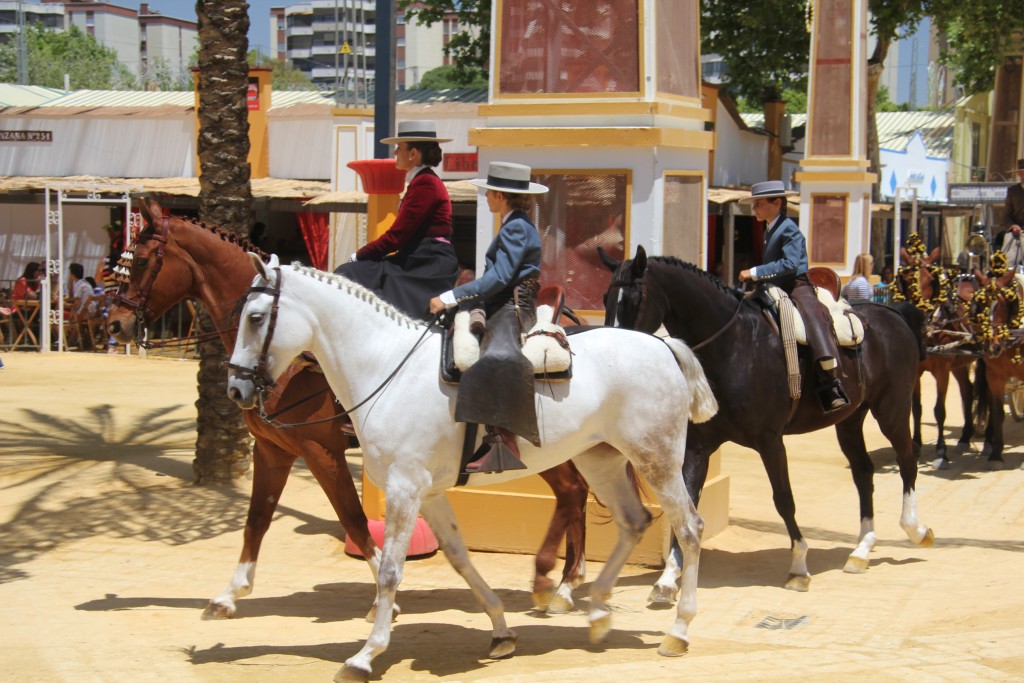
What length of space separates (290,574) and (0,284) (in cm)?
2079

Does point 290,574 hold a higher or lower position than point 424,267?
lower

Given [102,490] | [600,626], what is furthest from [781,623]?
[102,490]

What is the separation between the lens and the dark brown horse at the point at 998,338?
42.9 feet

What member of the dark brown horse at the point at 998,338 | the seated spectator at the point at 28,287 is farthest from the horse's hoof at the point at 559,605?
the seated spectator at the point at 28,287

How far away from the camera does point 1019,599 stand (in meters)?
7.89

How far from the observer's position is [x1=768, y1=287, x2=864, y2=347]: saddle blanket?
28.7 feet

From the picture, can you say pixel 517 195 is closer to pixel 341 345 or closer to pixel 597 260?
pixel 341 345

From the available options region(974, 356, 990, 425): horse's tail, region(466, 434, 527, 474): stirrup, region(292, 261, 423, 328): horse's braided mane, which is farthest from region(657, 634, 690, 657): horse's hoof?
region(974, 356, 990, 425): horse's tail

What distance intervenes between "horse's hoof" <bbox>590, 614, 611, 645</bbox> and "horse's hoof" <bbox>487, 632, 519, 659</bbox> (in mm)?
495

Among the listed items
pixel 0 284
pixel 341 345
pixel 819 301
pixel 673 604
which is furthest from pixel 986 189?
pixel 0 284

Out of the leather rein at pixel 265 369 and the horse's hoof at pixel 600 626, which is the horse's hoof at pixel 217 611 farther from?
the horse's hoof at pixel 600 626

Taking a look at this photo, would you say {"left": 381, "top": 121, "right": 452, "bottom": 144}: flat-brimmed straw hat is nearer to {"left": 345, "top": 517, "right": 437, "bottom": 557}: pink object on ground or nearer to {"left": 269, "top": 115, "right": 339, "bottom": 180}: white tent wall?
{"left": 345, "top": 517, "right": 437, "bottom": 557}: pink object on ground

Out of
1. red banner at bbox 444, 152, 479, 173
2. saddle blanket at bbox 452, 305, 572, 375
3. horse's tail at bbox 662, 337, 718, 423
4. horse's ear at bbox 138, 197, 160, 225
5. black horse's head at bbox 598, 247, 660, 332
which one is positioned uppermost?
red banner at bbox 444, 152, 479, 173

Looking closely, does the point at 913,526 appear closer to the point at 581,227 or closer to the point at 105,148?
the point at 581,227
